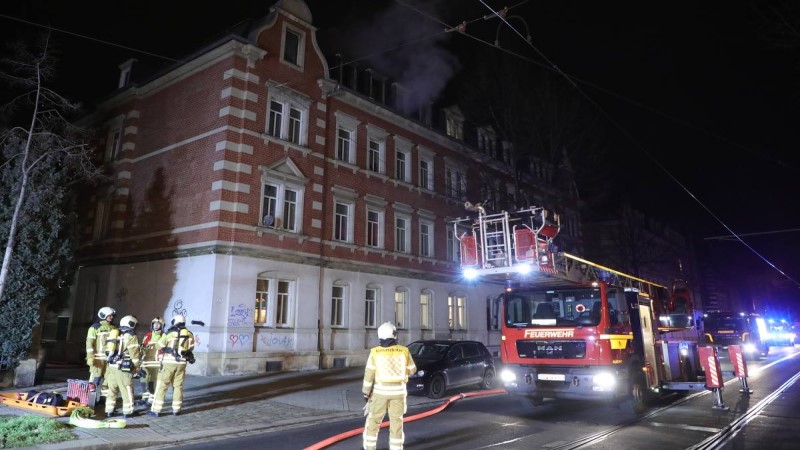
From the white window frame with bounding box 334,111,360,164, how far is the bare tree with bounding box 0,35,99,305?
10780mm

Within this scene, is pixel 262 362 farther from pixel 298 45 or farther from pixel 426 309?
pixel 298 45

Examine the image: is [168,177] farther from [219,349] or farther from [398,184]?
[398,184]

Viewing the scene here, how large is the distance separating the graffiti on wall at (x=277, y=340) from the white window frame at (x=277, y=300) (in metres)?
0.36

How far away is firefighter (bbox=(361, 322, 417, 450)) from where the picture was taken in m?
6.16

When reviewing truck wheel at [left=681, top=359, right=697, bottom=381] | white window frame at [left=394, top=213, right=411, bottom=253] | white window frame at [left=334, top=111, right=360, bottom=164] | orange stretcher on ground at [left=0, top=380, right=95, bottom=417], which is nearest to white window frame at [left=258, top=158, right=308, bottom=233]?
white window frame at [left=334, top=111, right=360, bottom=164]

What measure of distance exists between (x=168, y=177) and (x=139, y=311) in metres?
5.45

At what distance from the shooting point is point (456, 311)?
26500 millimetres

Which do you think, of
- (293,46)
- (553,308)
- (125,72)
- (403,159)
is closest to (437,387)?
(553,308)

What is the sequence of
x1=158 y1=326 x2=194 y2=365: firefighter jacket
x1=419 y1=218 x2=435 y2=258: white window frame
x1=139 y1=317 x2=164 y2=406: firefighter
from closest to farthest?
1. x1=158 y1=326 x2=194 y2=365: firefighter jacket
2. x1=139 y1=317 x2=164 y2=406: firefighter
3. x1=419 y1=218 x2=435 y2=258: white window frame

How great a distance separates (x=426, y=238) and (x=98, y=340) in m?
17.9

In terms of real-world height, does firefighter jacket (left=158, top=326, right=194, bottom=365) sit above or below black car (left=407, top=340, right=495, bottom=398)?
above

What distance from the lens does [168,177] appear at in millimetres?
20047

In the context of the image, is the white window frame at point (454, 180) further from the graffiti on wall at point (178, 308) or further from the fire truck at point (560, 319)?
the fire truck at point (560, 319)

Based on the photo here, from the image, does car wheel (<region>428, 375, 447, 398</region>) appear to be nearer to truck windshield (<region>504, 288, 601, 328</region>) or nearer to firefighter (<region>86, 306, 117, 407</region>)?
truck windshield (<region>504, 288, 601, 328</region>)
